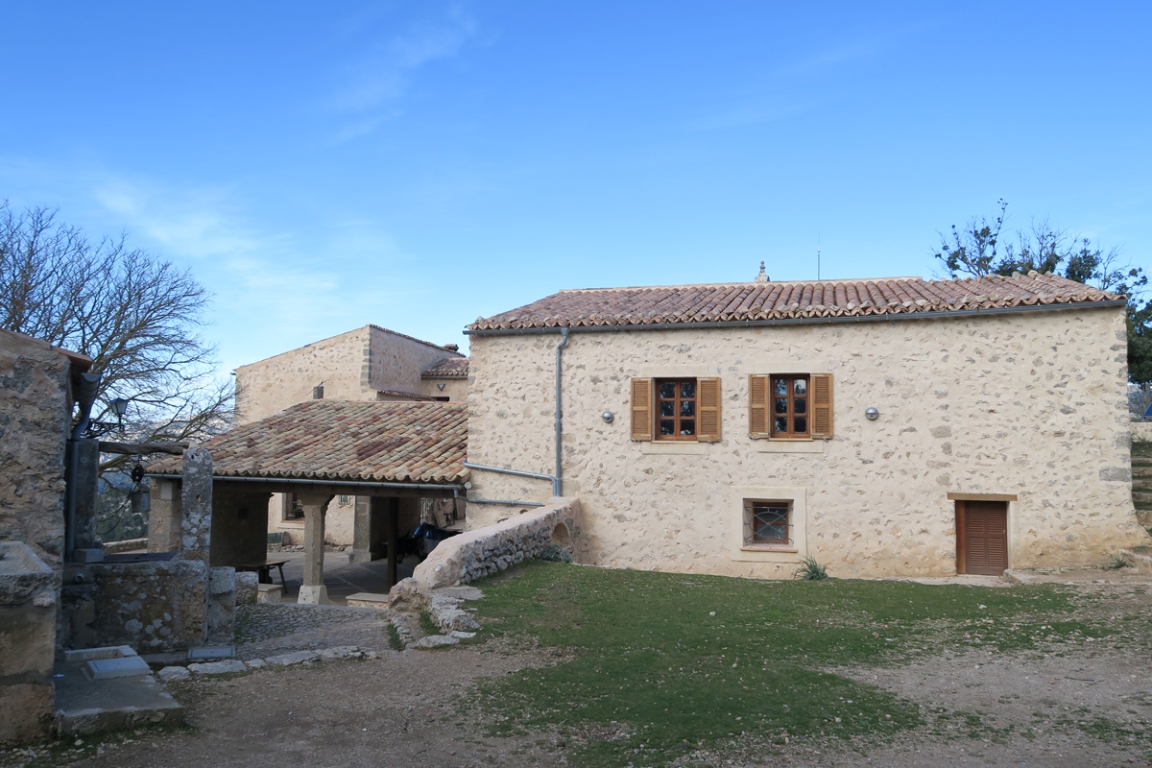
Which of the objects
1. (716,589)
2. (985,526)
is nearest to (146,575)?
(716,589)

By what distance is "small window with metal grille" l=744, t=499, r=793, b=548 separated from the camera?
12766 mm

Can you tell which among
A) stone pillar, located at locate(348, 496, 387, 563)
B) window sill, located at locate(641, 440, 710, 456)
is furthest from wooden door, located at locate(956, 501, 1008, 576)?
stone pillar, located at locate(348, 496, 387, 563)

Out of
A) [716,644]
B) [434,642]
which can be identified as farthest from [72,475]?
[716,644]

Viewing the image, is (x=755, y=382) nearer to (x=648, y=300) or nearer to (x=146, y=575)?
(x=648, y=300)

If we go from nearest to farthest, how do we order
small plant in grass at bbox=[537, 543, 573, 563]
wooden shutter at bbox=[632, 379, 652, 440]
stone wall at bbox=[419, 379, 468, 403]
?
small plant in grass at bbox=[537, 543, 573, 563], wooden shutter at bbox=[632, 379, 652, 440], stone wall at bbox=[419, 379, 468, 403]

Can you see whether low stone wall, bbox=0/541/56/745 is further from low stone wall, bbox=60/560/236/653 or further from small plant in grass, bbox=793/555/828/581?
small plant in grass, bbox=793/555/828/581

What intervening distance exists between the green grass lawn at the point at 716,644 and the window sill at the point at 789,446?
265 centimetres

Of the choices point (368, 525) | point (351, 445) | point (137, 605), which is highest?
point (351, 445)

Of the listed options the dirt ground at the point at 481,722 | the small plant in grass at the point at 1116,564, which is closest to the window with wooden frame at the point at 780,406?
the small plant in grass at the point at 1116,564

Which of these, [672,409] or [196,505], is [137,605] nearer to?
[196,505]

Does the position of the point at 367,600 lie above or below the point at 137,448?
below

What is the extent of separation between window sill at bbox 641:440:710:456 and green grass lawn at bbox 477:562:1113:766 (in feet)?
9.61

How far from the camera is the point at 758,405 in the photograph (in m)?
12.7

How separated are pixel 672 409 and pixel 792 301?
2.70 meters
